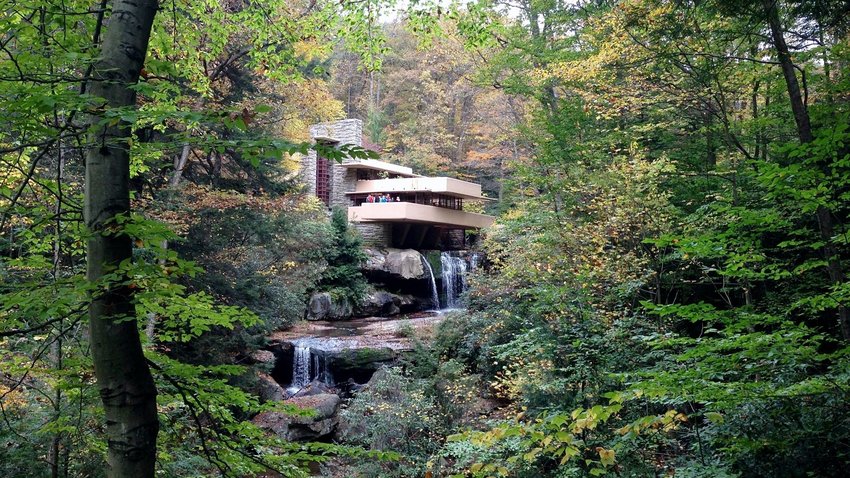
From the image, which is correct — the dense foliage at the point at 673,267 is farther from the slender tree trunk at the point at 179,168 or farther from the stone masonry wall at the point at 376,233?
the stone masonry wall at the point at 376,233

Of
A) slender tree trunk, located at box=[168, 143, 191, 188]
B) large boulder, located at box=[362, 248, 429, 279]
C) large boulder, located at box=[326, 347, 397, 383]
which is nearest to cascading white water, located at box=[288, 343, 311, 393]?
large boulder, located at box=[326, 347, 397, 383]

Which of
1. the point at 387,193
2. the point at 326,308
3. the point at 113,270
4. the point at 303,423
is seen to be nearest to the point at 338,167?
the point at 387,193

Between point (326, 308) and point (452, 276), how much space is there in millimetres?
5506

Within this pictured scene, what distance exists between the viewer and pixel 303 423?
9.80m

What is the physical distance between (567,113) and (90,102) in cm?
979

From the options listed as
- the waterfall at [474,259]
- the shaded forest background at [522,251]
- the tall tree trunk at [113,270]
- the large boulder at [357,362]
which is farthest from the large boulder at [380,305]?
the tall tree trunk at [113,270]

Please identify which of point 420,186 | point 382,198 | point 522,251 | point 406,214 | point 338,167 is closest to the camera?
point 522,251

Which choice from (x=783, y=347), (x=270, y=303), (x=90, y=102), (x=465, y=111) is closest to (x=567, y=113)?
(x=270, y=303)

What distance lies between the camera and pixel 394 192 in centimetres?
2119

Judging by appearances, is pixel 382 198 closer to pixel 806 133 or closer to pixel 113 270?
pixel 806 133

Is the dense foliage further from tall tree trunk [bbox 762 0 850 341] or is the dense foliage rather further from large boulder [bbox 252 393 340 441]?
large boulder [bbox 252 393 340 441]

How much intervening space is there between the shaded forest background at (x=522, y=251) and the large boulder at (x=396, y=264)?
2680 mm

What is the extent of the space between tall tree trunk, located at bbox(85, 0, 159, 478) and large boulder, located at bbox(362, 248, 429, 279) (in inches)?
659

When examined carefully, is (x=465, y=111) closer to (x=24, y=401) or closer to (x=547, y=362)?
(x=547, y=362)
